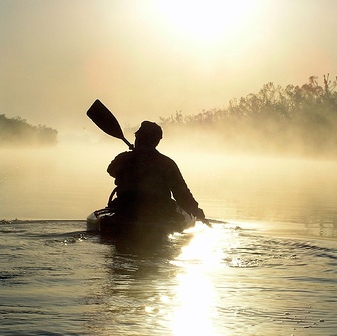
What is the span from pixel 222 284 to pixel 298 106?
342ft

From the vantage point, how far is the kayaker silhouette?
12.6 metres

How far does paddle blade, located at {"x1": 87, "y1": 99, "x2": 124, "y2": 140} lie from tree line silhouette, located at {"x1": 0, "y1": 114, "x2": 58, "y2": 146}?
14614 centimetres

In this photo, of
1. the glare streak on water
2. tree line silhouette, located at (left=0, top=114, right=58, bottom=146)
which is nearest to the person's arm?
the glare streak on water

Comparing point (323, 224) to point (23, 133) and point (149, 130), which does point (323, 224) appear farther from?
point (23, 133)

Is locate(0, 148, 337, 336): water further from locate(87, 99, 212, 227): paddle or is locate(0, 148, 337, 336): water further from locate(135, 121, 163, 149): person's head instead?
locate(87, 99, 212, 227): paddle

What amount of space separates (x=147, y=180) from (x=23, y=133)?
163195 millimetres

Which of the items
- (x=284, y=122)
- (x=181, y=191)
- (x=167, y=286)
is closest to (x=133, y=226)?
(x=181, y=191)

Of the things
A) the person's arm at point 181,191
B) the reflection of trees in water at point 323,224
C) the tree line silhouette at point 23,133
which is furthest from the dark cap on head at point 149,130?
the tree line silhouette at point 23,133

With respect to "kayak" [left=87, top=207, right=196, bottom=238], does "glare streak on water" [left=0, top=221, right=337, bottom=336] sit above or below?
below

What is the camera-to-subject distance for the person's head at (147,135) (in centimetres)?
1259

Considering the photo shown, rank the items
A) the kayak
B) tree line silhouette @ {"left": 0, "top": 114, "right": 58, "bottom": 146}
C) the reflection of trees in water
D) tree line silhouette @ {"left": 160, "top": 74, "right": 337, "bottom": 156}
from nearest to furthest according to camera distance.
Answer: the kayak
the reflection of trees in water
tree line silhouette @ {"left": 160, "top": 74, "right": 337, "bottom": 156}
tree line silhouette @ {"left": 0, "top": 114, "right": 58, "bottom": 146}

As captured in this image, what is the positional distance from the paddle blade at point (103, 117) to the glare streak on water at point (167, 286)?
191cm

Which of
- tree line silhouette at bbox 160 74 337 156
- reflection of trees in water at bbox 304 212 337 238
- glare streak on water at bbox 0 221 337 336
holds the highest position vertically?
tree line silhouette at bbox 160 74 337 156

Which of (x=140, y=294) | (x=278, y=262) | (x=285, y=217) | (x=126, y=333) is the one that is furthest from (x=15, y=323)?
(x=285, y=217)
